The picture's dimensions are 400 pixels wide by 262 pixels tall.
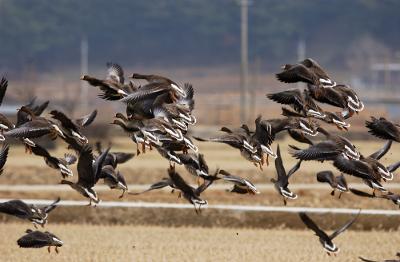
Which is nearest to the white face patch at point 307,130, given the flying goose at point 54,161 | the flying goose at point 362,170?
the flying goose at point 362,170

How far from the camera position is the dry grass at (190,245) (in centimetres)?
1695

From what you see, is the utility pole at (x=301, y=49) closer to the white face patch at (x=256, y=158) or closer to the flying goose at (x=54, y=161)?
the flying goose at (x=54, y=161)

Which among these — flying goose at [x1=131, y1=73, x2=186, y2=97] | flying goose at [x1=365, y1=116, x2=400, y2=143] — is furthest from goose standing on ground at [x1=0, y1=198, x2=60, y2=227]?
flying goose at [x1=365, y1=116, x2=400, y2=143]

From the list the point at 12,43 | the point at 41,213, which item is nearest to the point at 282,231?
the point at 41,213

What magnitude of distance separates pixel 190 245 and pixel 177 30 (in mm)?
151891

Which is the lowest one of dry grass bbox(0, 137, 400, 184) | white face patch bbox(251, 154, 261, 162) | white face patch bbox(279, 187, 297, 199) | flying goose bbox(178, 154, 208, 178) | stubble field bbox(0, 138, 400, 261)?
dry grass bbox(0, 137, 400, 184)

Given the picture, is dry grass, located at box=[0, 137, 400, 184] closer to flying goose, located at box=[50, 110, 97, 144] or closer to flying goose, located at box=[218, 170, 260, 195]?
flying goose, located at box=[218, 170, 260, 195]

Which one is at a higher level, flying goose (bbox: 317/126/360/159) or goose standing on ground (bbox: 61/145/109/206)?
flying goose (bbox: 317/126/360/159)

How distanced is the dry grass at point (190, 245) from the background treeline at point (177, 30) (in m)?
137

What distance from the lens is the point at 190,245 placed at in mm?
18375

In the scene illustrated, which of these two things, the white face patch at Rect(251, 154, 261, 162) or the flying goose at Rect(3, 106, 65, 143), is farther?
the white face patch at Rect(251, 154, 261, 162)

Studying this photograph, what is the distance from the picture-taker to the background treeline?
16162cm

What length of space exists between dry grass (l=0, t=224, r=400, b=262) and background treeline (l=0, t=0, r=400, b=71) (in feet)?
450

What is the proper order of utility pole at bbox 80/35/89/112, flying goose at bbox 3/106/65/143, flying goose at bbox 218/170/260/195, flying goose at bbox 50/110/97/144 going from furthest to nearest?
1. utility pole at bbox 80/35/89/112
2. flying goose at bbox 218/170/260/195
3. flying goose at bbox 3/106/65/143
4. flying goose at bbox 50/110/97/144
